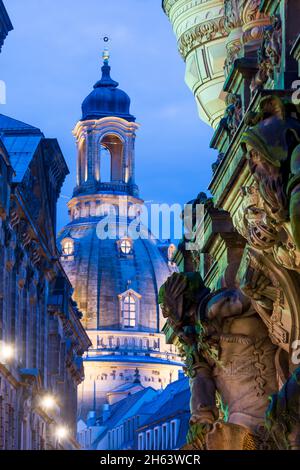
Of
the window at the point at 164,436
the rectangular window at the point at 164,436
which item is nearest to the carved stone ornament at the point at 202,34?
the rectangular window at the point at 164,436

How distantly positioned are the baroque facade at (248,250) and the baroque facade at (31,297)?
45.2m

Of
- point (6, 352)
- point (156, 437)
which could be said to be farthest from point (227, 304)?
point (156, 437)

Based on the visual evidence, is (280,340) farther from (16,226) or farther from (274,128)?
(16,226)

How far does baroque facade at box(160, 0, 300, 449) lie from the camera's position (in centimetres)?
2106

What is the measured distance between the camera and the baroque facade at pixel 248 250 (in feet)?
69.1

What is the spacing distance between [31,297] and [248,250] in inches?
2714

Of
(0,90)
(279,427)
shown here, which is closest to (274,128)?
(279,427)

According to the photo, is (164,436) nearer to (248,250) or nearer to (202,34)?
(202,34)

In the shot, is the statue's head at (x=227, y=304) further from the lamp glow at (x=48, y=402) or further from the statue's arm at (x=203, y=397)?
the lamp glow at (x=48, y=402)

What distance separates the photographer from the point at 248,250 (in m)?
24.0

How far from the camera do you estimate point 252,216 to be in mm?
22281

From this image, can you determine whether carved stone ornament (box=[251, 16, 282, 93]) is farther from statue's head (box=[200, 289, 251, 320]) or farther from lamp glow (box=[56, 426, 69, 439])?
lamp glow (box=[56, 426, 69, 439])
